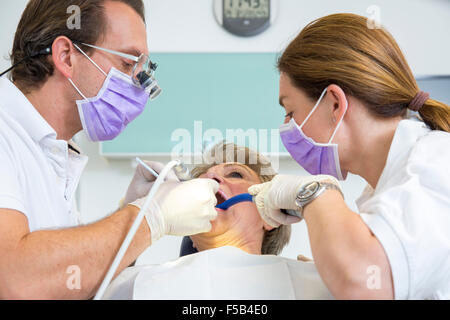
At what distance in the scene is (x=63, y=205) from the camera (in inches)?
59.3

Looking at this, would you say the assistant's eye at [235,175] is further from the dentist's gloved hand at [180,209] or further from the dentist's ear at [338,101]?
the dentist's ear at [338,101]

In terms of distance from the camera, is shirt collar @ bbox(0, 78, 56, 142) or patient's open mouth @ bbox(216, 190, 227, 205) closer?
shirt collar @ bbox(0, 78, 56, 142)

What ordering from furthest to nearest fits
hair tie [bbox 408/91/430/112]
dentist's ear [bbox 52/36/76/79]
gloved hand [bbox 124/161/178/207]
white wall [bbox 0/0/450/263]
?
white wall [bbox 0/0/450/263] < gloved hand [bbox 124/161/178/207] < dentist's ear [bbox 52/36/76/79] < hair tie [bbox 408/91/430/112]

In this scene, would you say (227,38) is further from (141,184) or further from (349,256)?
(349,256)

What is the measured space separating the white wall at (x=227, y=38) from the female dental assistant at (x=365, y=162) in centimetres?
169

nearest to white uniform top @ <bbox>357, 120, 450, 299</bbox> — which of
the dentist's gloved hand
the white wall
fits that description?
the dentist's gloved hand

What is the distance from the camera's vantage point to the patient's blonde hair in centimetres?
197

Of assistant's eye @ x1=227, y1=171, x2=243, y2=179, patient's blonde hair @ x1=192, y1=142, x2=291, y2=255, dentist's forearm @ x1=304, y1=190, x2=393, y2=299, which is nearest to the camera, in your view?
dentist's forearm @ x1=304, y1=190, x2=393, y2=299

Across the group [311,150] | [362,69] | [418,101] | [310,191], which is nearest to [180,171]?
[311,150]

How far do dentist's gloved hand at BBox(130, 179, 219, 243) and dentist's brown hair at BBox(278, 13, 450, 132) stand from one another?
1.52 feet

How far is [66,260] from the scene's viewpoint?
111 centimetres

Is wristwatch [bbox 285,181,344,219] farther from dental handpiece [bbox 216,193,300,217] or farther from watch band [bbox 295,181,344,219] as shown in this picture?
dental handpiece [bbox 216,193,300,217]

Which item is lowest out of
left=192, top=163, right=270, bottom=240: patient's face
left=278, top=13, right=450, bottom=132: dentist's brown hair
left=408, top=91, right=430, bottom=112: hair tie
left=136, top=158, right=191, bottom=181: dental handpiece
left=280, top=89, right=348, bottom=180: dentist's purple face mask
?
left=192, top=163, right=270, bottom=240: patient's face
